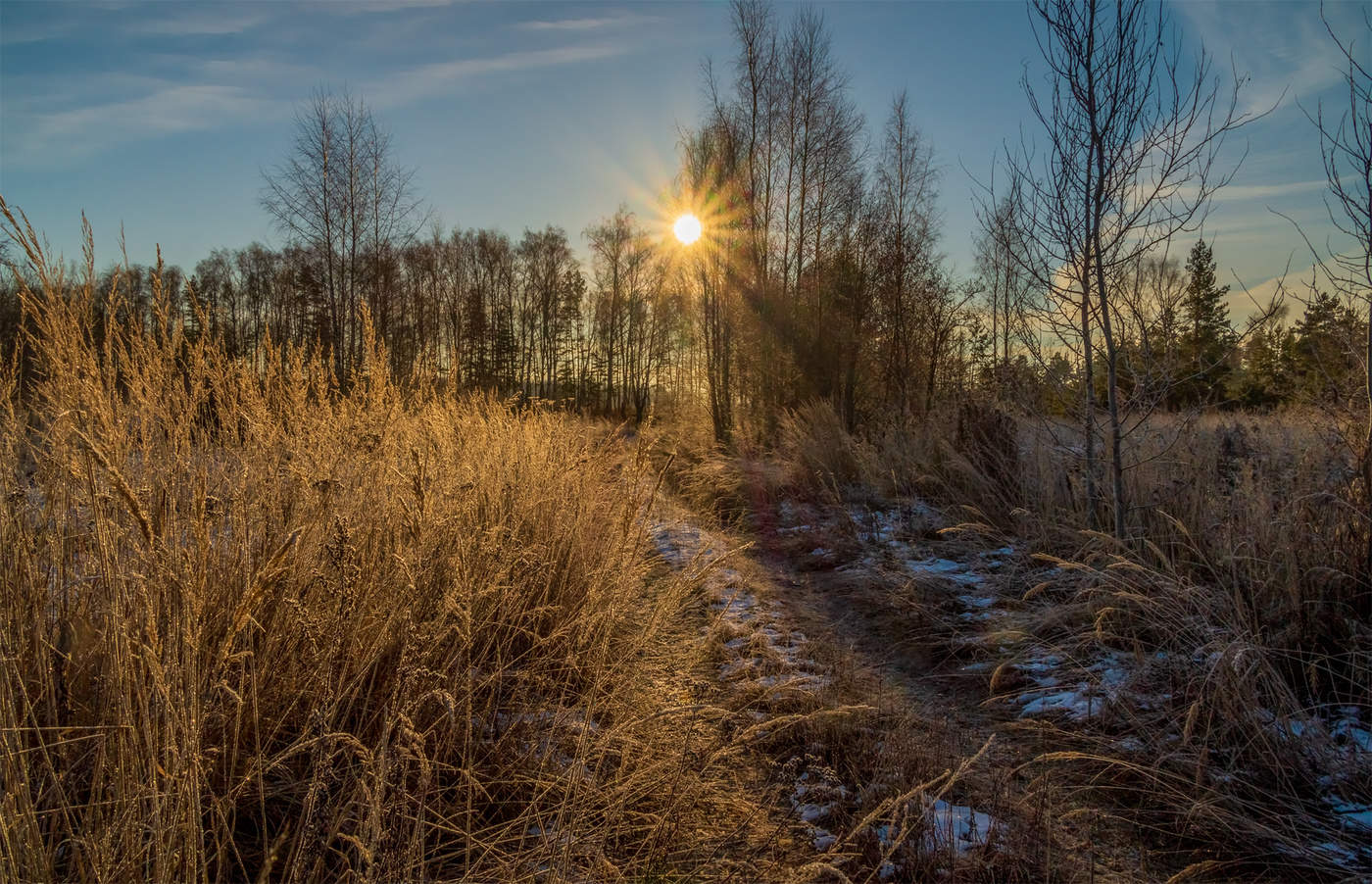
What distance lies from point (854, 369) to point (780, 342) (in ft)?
6.86

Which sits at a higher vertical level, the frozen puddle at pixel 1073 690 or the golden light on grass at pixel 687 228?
the golden light on grass at pixel 687 228

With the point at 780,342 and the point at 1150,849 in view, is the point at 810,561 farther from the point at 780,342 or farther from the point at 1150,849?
the point at 780,342

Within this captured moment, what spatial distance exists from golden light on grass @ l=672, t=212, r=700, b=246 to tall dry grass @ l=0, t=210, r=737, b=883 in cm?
1530

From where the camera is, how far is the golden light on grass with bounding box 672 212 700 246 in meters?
17.4

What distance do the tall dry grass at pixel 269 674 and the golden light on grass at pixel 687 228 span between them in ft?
50.2

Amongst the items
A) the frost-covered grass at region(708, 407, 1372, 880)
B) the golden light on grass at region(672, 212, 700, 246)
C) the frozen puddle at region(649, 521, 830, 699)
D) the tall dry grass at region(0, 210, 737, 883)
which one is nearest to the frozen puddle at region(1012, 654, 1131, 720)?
the frost-covered grass at region(708, 407, 1372, 880)

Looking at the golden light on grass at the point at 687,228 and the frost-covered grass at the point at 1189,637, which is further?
the golden light on grass at the point at 687,228

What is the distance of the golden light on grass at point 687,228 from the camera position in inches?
683

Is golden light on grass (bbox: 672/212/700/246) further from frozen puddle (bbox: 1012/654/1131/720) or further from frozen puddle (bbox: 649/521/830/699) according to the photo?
frozen puddle (bbox: 1012/654/1131/720)

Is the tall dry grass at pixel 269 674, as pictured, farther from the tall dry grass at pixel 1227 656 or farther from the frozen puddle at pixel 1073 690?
the frozen puddle at pixel 1073 690

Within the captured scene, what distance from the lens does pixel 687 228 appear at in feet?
58.1

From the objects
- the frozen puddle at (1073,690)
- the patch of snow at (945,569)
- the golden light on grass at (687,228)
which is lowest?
the frozen puddle at (1073,690)

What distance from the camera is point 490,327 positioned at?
3784 centimetres

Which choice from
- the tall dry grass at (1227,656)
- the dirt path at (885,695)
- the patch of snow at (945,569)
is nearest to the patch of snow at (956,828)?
the dirt path at (885,695)
